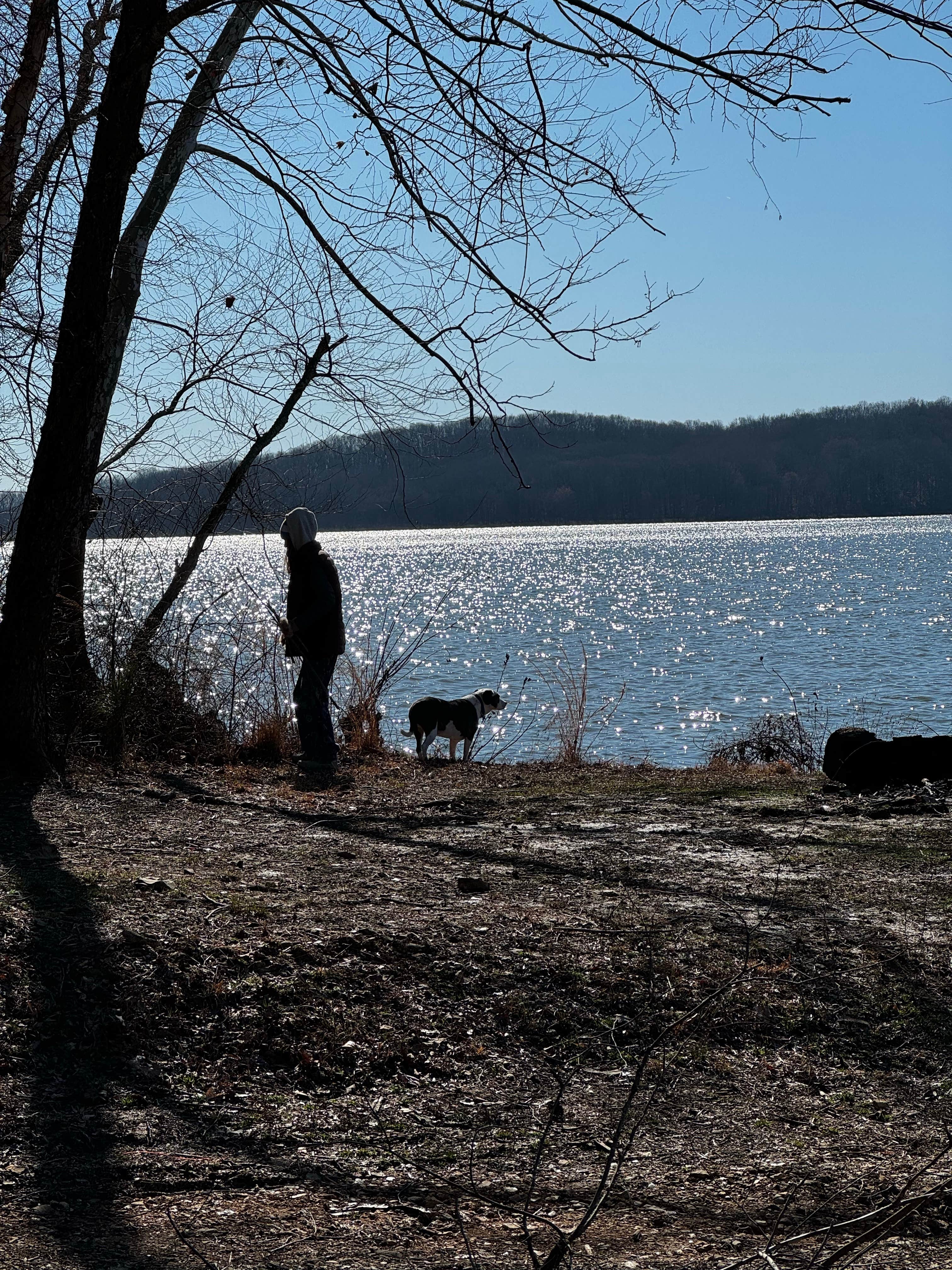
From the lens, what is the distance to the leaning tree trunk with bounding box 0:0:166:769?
5340 mm

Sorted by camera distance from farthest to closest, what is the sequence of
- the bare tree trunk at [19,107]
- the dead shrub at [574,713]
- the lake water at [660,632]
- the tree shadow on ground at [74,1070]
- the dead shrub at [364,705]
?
1. the lake water at [660,632]
2. the dead shrub at [574,713]
3. the dead shrub at [364,705]
4. the bare tree trunk at [19,107]
5. the tree shadow on ground at [74,1070]

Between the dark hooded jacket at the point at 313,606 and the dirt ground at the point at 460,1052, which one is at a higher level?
the dark hooded jacket at the point at 313,606

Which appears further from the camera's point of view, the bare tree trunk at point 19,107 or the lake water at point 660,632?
the lake water at point 660,632

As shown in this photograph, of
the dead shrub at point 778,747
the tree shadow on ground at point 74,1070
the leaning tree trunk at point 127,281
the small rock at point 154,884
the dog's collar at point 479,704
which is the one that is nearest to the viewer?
the tree shadow on ground at point 74,1070

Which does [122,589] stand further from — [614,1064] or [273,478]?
[614,1064]

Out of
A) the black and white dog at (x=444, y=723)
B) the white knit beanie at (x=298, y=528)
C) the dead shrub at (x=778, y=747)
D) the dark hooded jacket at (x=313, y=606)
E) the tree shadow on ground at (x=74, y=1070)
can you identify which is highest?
the white knit beanie at (x=298, y=528)

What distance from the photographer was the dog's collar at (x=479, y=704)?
12008 mm

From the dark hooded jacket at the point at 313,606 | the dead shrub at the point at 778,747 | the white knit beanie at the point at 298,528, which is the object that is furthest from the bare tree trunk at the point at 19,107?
the dead shrub at the point at 778,747

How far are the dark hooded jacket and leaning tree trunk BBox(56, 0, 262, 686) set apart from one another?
1748mm

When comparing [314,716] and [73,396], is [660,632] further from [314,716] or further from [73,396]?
[73,396]

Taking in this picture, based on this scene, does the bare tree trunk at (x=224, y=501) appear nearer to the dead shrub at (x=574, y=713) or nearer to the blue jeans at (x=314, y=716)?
the blue jeans at (x=314, y=716)

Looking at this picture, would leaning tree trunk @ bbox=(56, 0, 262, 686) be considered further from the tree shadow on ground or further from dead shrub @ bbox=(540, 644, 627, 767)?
dead shrub @ bbox=(540, 644, 627, 767)

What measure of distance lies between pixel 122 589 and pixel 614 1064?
640 cm

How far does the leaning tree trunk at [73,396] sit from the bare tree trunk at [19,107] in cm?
34
